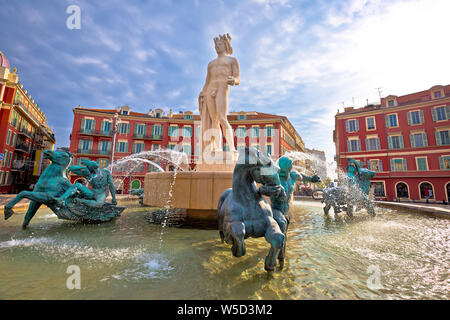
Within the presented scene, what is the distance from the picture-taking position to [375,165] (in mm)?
26609

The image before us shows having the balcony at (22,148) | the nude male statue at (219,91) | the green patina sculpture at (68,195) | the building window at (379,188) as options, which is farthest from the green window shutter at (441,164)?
the balcony at (22,148)

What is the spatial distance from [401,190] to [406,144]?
598 centimetres

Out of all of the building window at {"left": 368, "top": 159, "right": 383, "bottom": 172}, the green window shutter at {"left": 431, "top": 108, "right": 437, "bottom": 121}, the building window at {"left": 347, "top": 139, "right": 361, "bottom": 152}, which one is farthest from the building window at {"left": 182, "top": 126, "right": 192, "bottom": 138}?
the green window shutter at {"left": 431, "top": 108, "right": 437, "bottom": 121}

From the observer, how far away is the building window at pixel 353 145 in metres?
28.1

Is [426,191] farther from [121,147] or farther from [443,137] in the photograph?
[121,147]

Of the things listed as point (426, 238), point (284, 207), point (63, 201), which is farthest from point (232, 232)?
point (426, 238)

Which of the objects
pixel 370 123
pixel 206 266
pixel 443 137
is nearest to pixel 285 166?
pixel 206 266

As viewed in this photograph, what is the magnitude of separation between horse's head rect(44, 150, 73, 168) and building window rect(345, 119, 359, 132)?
109 feet

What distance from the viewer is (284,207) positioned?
2.84 meters

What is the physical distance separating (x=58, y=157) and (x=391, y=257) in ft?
21.3

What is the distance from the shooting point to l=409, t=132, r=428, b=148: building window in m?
24.3

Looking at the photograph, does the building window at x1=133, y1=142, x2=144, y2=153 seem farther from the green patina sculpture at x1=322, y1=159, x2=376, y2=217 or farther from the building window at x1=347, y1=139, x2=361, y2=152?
the building window at x1=347, y1=139, x2=361, y2=152

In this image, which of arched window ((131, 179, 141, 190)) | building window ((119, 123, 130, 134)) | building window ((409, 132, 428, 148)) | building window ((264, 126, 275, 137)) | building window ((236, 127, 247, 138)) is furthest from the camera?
building window ((236, 127, 247, 138))
